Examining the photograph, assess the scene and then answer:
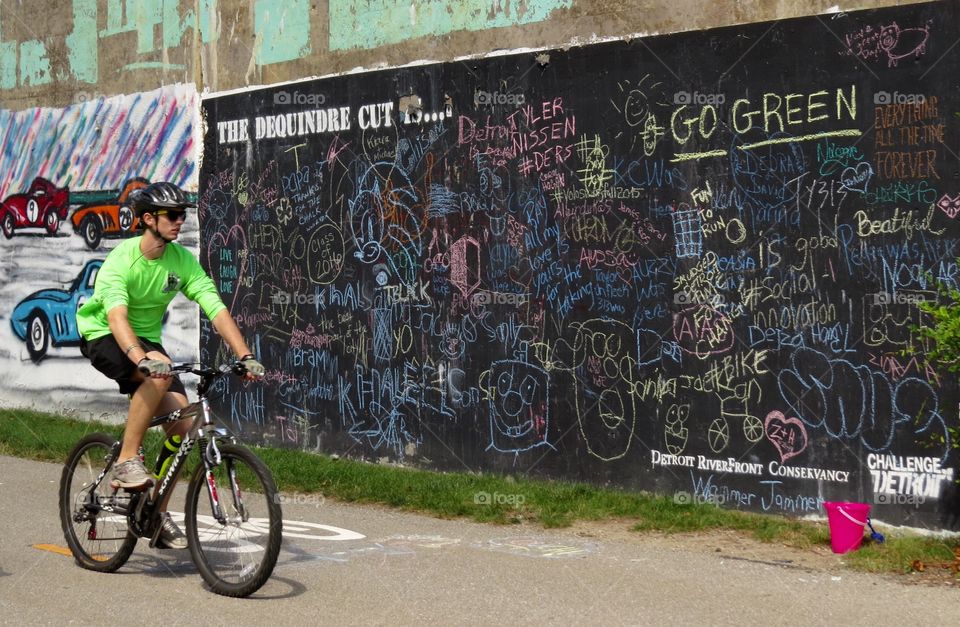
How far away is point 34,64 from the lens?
1552 centimetres

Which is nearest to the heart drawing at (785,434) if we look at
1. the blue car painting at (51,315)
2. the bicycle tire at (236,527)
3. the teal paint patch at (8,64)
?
the bicycle tire at (236,527)

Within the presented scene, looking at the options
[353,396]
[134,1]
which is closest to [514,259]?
[353,396]

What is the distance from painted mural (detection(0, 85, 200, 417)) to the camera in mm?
13750

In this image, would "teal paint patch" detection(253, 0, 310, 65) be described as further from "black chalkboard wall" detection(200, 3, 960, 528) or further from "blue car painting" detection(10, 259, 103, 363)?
"blue car painting" detection(10, 259, 103, 363)

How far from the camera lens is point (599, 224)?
999 centimetres

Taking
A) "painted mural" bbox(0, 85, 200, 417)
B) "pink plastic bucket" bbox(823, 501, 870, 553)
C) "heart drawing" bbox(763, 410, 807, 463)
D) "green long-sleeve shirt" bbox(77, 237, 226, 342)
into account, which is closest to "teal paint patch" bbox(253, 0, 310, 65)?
"painted mural" bbox(0, 85, 200, 417)

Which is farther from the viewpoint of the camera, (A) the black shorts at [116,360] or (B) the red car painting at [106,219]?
(B) the red car painting at [106,219]

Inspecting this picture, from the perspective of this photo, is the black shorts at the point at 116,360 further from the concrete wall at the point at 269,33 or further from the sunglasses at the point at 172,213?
the concrete wall at the point at 269,33

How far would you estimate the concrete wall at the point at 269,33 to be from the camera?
32.4 feet

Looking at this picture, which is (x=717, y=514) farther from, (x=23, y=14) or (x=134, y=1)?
(x=23, y=14)

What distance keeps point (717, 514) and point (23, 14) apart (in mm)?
11227

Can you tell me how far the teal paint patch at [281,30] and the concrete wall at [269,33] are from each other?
1 centimetres

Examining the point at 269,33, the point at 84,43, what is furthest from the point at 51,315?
the point at 269,33

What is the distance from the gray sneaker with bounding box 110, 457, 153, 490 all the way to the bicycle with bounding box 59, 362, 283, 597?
0.26 feet
